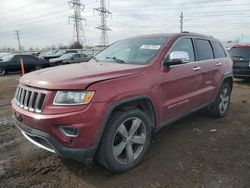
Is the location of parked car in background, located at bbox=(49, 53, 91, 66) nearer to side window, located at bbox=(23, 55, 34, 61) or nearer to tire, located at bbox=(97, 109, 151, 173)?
side window, located at bbox=(23, 55, 34, 61)

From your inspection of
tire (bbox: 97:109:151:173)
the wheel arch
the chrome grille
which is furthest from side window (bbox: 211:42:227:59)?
the chrome grille

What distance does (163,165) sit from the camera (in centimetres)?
343

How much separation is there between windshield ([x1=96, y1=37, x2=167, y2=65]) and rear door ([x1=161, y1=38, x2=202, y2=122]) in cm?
29

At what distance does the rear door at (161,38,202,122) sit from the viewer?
372cm

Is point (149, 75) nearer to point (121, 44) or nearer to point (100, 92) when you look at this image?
point (100, 92)

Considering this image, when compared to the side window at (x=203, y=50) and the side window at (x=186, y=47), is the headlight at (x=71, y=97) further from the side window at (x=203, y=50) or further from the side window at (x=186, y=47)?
the side window at (x=203, y=50)

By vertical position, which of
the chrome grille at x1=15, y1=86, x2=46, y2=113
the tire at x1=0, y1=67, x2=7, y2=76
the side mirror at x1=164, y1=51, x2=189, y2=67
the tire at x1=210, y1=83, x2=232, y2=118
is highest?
the side mirror at x1=164, y1=51, x2=189, y2=67

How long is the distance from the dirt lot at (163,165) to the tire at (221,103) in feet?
2.20

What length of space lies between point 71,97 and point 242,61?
9.40 metres

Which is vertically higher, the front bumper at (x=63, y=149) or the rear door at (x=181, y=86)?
the rear door at (x=181, y=86)

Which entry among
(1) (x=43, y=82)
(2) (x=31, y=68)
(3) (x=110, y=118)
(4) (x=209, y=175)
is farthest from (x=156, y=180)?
(2) (x=31, y=68)

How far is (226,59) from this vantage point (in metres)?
5.70

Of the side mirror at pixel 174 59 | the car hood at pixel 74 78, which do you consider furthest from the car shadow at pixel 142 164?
the side mirror at pixel 174 59

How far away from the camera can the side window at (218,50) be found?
5395 millimetres
